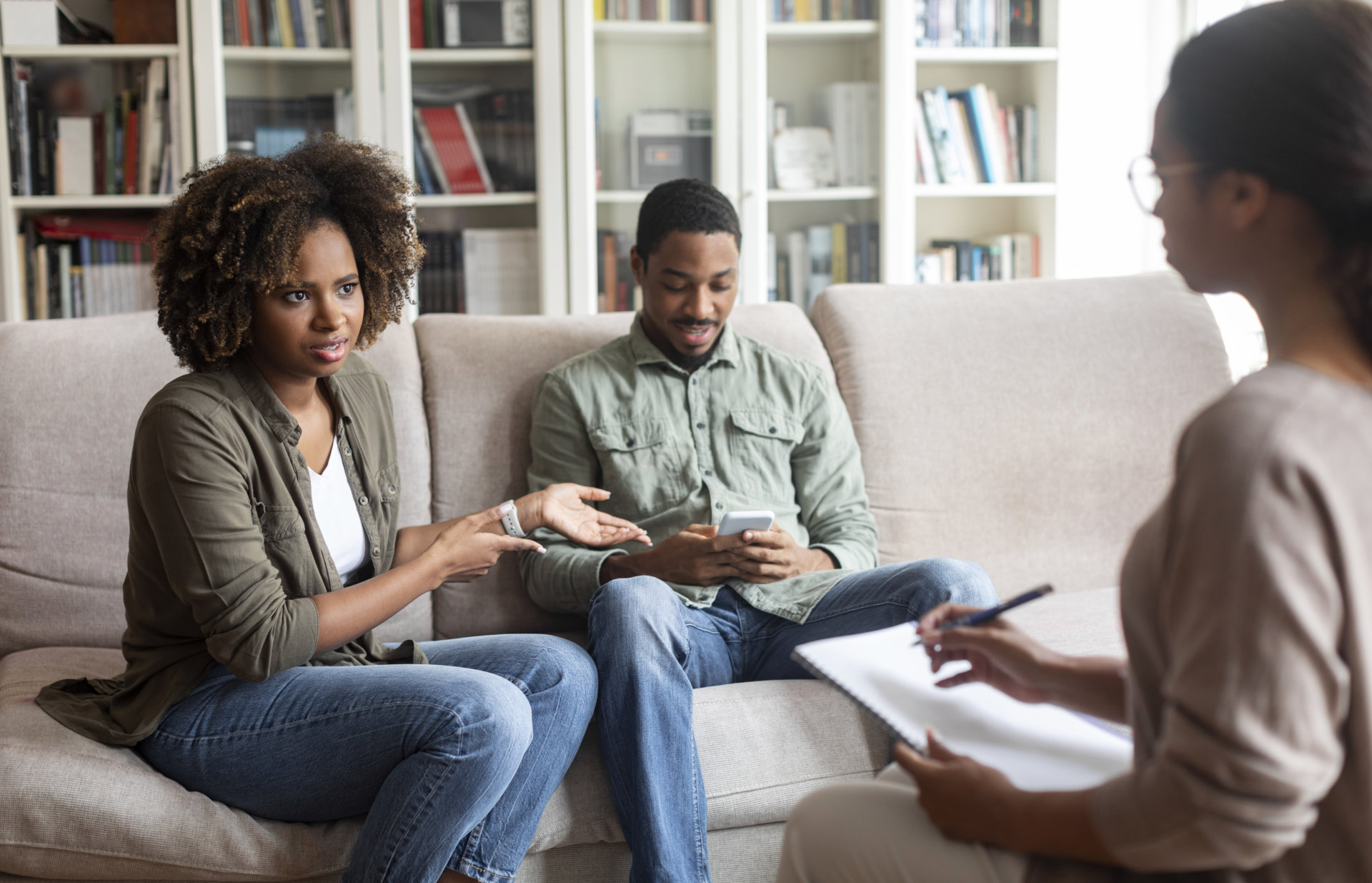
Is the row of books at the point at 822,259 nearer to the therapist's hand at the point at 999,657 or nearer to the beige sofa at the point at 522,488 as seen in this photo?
the beige sofa at the point at 522,488

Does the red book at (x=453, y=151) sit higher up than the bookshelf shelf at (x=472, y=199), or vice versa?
the red book at (x=453, y=151)

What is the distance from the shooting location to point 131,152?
2.84 metres

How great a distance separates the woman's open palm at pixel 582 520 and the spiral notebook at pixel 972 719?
654 mm

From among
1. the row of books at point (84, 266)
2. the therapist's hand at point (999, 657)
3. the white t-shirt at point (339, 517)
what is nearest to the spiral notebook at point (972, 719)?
the therapist's hand at point (999, 657)

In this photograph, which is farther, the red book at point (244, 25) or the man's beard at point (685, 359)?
the red book at point (244, 25)

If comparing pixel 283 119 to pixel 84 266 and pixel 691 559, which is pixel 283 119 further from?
pixel 691 559

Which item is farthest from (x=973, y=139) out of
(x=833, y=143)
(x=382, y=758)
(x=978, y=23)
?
(x=382, y=758)

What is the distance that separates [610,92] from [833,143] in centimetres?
63

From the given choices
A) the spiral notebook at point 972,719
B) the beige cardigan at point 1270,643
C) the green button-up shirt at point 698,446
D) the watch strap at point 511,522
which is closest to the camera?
the beige cardigan at point 1270,643

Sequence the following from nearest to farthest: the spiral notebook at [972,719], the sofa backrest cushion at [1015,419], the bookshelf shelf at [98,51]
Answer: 1. the spiral notebook at [972,719]
2. the sofa backrest cushion at [1015,419]
3. the bookshelf shelf at [98,51]

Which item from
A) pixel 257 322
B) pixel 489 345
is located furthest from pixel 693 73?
pixel 257 322

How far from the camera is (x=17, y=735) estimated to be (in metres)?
1.24

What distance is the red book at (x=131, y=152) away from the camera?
112 inches

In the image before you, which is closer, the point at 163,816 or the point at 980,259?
the point at 163,816
